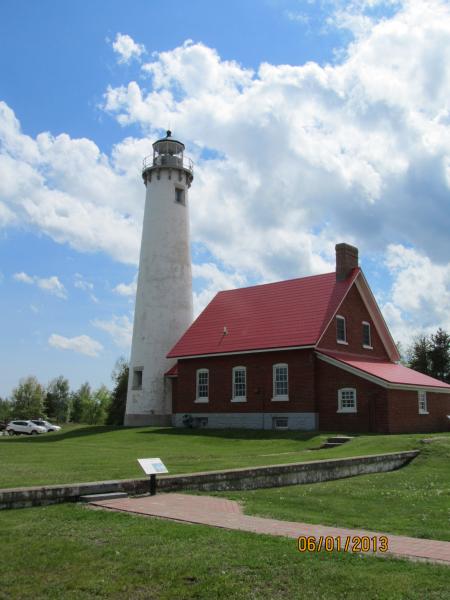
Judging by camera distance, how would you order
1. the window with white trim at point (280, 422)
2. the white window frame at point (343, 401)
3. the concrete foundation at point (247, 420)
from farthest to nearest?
the window with white trim at point (280, 422) < the concrete foundation at point (247, 420) < the white window frame at point (343, 401)

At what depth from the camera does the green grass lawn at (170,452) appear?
44.2ft

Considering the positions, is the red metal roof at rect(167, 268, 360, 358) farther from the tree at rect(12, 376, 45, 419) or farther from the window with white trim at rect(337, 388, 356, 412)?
the tree at rect(12, 376, 45, 419)

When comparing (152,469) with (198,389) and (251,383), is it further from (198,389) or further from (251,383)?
(198,389)

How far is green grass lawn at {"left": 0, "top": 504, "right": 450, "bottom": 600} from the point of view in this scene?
5754mm

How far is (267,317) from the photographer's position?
34625 mm

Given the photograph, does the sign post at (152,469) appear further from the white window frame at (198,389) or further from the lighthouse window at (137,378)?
the lighthouse window at (137,378)

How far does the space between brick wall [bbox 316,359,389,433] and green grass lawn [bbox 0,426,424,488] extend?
2569 millimetres

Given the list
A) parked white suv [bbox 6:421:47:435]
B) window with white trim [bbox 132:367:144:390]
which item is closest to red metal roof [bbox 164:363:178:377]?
window with white trim [bbox 132:367:144:390]

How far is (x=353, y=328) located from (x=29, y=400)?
73.4m

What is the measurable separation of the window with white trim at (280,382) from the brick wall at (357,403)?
188cm

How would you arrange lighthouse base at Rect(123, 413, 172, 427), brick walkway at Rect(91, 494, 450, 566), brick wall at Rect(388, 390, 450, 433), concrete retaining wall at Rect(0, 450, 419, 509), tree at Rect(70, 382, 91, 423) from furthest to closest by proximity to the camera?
tree at Rect(70, 382, 91, 423) → lighthouse base at Rect(123, 413, 172, 427) → brick wall at Rect(388, 390, 450, 433) → concrete retaining wall at Rect(0, 450, 419, 509) → brick walkway at Rect(91, 494, 450, 566)

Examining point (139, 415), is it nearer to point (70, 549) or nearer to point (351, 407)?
point (351, 407)

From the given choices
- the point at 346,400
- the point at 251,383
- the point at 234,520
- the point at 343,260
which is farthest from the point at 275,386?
the point at 234,520
